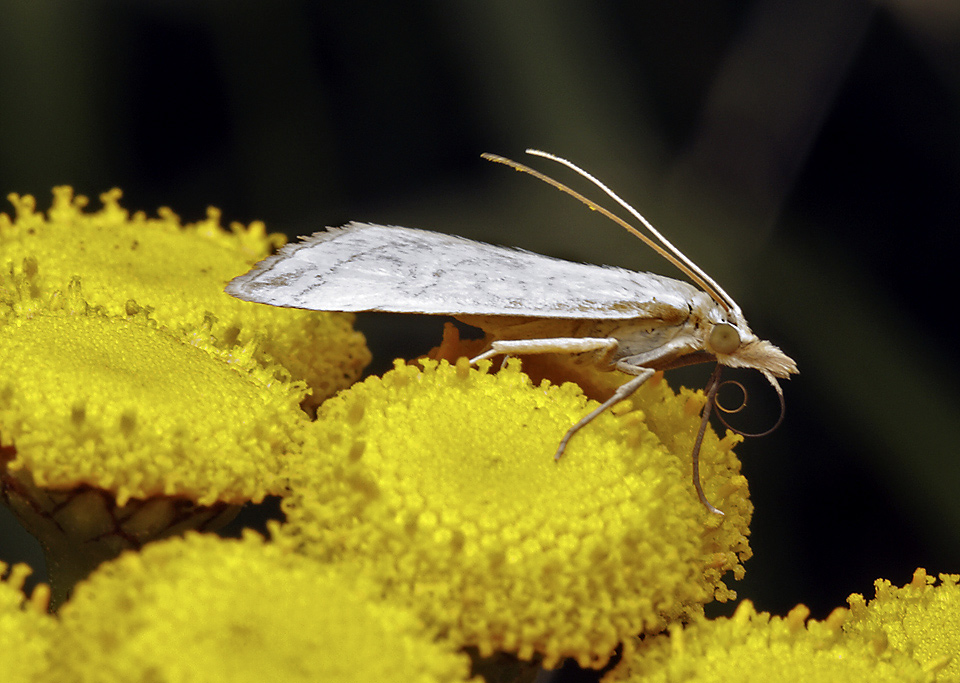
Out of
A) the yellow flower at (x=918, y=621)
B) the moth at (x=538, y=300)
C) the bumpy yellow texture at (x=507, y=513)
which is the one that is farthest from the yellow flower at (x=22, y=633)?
the yellow flower at (x=918, y=621)

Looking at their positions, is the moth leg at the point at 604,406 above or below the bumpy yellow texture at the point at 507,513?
above

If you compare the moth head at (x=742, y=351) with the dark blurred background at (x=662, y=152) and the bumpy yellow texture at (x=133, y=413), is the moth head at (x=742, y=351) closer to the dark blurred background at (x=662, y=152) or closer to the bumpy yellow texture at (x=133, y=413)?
the bumpy yellow texture at (x=133, y=413)

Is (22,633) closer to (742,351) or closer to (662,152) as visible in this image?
(742,351)

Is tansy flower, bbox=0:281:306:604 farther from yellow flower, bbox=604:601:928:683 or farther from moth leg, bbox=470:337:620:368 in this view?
yellow flower, bbox=604:601:928:683

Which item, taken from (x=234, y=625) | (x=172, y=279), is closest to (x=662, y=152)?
(x=172, y=279)

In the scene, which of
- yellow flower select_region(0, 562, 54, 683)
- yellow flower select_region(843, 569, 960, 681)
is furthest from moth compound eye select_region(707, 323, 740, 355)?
yellow flower select_region(0, 562, 54, 683)

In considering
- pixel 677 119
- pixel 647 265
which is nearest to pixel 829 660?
pixel 647 265
